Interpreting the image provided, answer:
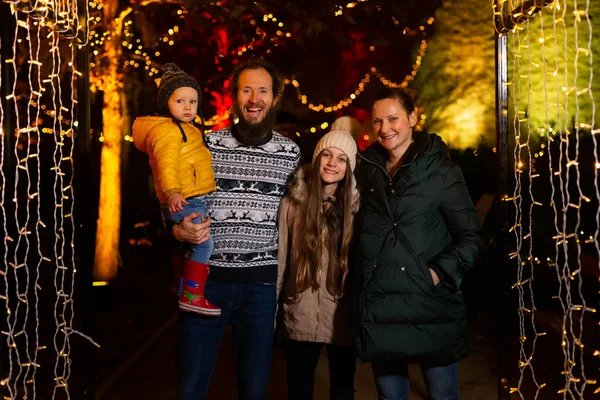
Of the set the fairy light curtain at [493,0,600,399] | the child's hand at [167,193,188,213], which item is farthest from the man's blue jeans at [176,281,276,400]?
the fairy light curtain at [493,0,600,399]

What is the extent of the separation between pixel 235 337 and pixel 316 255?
24.3 inches

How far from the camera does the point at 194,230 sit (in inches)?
126

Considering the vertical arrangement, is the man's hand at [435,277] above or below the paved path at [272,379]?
above

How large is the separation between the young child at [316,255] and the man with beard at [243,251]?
0.18 metres

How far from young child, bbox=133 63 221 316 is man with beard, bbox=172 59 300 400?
0.07 m

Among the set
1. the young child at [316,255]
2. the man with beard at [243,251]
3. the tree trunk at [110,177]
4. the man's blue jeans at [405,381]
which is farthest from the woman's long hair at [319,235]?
the tree trunk at [110,177]

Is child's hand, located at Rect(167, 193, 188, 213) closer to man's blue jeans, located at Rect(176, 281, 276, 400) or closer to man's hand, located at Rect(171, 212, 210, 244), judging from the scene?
man's hand, located at Rect(171, 212, 210, 244)

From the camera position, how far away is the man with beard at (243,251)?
132 inches

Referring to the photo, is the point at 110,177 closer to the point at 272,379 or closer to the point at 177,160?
the point at 272,379

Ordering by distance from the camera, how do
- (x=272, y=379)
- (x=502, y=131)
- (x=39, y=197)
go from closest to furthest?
(x=39, y=197)
(x=502, y=131)
(x=272, y=379)

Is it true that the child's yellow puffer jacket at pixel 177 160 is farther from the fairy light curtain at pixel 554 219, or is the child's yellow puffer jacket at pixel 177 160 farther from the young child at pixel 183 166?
the fairy light curtain at pixel 554 219

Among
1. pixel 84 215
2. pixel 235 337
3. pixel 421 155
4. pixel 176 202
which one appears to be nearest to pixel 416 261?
pixel 421 155

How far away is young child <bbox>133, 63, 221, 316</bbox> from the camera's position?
325 cm

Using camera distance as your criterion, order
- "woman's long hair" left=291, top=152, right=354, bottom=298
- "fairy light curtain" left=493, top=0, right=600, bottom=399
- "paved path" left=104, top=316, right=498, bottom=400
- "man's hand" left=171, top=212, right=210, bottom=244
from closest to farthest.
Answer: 1. "man's hand" left=171, top=212, right=210, bottom=244
2. "woman's long hair" left=291, top=152, right=354, bottom=298
3. "paved path" left=104, top=316, right=498, bottom=400
4. "fairy light curtain" left=493, top=0, right=600, bottom=399
